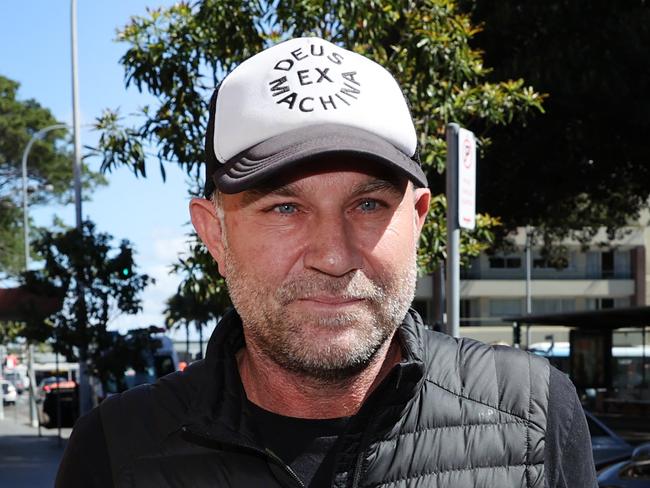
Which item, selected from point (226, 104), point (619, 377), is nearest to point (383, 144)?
point (226, 104)

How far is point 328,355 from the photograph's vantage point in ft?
6.35

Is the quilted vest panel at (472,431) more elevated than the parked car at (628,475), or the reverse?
the quilted vest panel at (472,431)

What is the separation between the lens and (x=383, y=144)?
1953 mm

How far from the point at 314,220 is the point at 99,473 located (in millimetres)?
636

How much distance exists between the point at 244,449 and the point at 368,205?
20.2 inches

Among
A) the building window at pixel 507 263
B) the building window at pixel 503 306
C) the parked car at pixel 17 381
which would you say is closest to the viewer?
the building window at pixel 503 306

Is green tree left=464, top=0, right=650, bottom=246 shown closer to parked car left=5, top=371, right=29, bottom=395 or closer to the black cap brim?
the black cap brim

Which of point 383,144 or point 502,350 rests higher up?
point 383,144

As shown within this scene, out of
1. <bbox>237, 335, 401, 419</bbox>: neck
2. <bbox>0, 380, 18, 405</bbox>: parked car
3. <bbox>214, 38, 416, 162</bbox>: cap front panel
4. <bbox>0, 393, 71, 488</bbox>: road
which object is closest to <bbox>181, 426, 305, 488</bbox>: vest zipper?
<bbox>237, 335, 401, 419</bbox>: neck

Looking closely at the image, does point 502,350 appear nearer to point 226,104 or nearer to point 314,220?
point 314,220

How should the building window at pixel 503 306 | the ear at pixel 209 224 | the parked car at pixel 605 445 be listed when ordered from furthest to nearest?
the building window at pixel 503 306
the parked car at pixel 605 445
the ear at pixel 209 224

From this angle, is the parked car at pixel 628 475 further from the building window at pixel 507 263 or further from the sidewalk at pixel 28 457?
the building window at pixel 507 263

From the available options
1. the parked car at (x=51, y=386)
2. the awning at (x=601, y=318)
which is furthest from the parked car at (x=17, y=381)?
the awning at (x=601, y=318)

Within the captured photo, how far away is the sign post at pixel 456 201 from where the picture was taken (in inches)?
211
